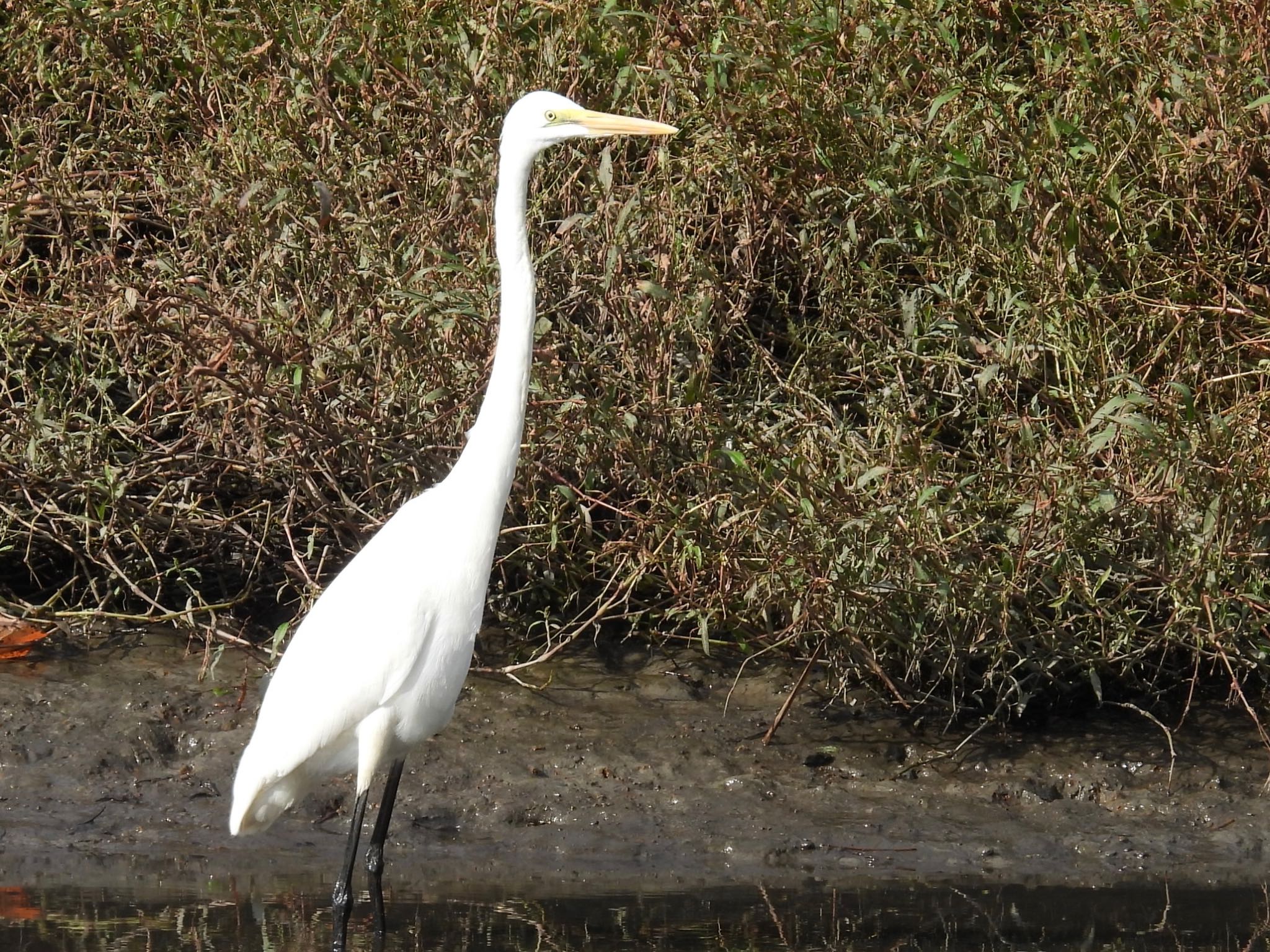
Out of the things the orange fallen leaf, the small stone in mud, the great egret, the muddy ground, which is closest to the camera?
the great egret

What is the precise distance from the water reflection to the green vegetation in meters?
0.61

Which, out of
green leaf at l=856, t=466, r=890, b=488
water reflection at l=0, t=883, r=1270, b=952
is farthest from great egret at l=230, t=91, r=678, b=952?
green leaf at l=856, t=466, r=890, b=488

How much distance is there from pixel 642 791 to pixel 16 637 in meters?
1.86

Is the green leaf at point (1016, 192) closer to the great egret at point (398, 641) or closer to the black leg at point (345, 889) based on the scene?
the great egret at point (398, 641)

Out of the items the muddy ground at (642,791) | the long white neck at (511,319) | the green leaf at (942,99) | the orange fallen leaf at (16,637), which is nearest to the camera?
the long white neck at (511,319)

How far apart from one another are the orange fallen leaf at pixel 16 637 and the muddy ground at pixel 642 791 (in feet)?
0.15

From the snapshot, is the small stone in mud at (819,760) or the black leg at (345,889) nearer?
the black leg at (345,889)

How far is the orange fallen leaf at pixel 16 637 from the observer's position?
4465 millimetres

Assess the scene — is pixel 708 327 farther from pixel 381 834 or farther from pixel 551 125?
pixel 381 834

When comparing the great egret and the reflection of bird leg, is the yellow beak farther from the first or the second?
the reflection of bird leg

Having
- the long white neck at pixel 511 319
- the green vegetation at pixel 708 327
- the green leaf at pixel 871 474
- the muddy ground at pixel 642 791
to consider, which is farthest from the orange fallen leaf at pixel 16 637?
the green leaf at pixel 871 474

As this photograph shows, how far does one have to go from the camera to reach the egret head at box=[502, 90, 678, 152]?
3301mm

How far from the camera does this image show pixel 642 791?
4.18 m

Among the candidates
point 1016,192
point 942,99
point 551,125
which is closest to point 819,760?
point 1016,192
